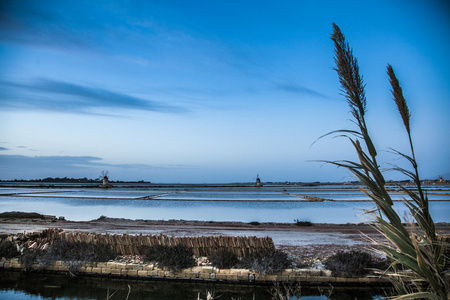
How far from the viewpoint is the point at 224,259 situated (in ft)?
27.6

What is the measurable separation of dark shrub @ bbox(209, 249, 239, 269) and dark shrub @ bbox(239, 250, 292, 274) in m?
0.20

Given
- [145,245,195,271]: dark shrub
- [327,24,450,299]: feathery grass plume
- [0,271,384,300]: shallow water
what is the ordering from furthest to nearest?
[145,245,195,271]: dark shrub → [0,271,384,300]: shallow water → [327,24,450,299]: feathery grass plume

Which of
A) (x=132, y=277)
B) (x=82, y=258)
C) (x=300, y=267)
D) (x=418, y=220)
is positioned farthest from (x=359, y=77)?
(x=82, y=258)

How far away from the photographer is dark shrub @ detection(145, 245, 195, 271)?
27.3 ft

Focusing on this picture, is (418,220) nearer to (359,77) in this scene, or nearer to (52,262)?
(359,77)

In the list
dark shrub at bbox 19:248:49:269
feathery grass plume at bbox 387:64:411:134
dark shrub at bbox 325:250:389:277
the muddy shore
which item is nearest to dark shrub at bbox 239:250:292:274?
the muddy shore

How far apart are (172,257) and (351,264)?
4.31 m

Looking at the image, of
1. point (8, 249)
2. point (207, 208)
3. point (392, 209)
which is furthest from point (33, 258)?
point (207, 208)

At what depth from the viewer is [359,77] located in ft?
5.57

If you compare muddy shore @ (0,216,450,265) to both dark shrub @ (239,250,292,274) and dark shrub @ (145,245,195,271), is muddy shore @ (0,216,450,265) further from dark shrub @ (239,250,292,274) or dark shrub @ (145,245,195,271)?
dark shrub @ (145,245,195,271)

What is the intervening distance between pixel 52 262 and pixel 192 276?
388cm

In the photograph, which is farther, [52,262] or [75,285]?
[52,262]

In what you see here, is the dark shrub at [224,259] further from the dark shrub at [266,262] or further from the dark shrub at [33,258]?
the dark shrub at [33,258]

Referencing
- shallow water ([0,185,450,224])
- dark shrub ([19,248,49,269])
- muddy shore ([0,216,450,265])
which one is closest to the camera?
dark shrub ([19,248,49,269])
